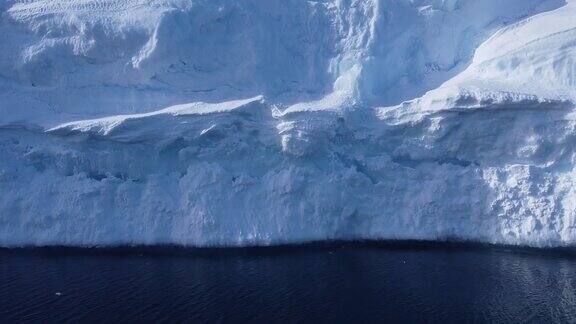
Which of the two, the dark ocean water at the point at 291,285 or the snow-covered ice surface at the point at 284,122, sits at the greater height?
the snow-covered ice surface at the point at 284,122

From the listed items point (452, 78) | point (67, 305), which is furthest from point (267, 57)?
point (67, 305)

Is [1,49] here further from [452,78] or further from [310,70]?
[452,78]

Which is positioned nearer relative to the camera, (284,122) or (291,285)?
(291,285)

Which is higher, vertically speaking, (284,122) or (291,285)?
(284,122)

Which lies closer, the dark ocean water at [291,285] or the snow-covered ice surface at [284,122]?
the dark ocean water at [291,285]

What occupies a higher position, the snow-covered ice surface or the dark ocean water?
the snow-covered ice surface

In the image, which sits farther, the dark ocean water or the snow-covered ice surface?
the snow-covered ice surface
